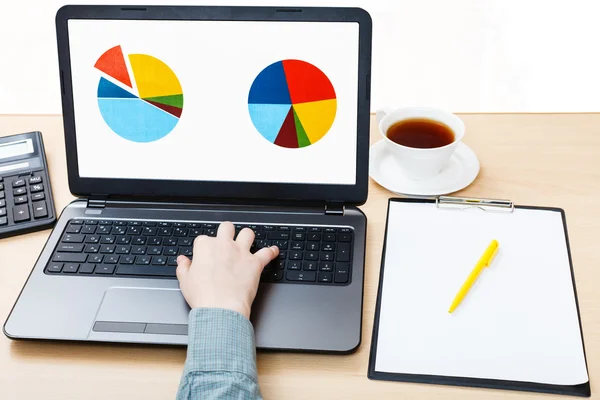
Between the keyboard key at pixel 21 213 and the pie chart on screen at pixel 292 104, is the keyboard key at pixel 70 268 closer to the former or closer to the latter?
the keyboard key at pixel 21 213

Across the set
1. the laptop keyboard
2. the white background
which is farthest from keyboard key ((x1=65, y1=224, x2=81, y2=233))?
the white background

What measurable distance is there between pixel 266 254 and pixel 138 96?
29 centimetres

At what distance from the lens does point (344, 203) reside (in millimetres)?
878

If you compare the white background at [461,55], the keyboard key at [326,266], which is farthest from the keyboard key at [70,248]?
the white background at [461,55]

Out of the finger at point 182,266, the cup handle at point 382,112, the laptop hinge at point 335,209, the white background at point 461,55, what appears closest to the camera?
the finger at point 182,266

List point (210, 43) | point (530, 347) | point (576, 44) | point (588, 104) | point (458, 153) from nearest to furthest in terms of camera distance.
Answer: point (530, 347)
point (210, 43)
point (458, 153)
point (588, 104)
point (576, 44)

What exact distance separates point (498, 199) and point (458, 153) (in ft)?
0.38

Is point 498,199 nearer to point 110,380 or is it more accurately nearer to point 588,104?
point 110,380

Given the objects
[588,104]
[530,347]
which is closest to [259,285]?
[530,347]

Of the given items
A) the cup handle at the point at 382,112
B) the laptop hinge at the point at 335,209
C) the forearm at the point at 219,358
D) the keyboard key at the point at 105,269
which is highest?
the cup handle at the point at 382,112

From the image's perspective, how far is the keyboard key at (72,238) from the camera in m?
0.85

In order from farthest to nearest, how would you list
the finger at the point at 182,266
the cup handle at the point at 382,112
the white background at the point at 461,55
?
1. the white background at the point at 461,55
2. the cup handle at the point at 382,112
3. the finger at the point at 182,266

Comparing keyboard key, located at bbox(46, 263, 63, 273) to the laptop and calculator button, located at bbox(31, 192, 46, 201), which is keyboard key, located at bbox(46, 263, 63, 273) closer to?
the laptop

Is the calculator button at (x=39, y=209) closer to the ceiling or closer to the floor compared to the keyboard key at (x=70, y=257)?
closer to the ceiling
